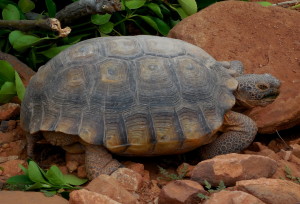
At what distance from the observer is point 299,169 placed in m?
3.87

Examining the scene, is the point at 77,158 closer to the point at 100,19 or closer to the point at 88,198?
the point at 88,198

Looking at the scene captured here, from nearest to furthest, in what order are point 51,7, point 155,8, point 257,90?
point 257,90 → point 51,7 → point 155,8

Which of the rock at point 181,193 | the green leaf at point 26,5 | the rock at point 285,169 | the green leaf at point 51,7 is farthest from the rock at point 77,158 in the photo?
the green leaf at point 26,5

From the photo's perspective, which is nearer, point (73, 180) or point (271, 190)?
point (271, 190)

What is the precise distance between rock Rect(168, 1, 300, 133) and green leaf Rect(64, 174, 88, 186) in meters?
1.88

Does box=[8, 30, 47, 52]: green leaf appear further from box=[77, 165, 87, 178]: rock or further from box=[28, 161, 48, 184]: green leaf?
box=[28, 161, 48, 184]: green leaf

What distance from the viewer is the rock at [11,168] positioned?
12.7 feet

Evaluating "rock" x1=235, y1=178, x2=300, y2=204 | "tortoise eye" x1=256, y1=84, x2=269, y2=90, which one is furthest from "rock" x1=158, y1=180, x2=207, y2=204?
"tortoise eye" x1=256, y1=84, x2=269, y2=90

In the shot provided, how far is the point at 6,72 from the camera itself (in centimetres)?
474

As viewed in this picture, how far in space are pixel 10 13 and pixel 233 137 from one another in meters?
3.02

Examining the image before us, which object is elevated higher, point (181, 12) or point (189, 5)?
point (189, 5)

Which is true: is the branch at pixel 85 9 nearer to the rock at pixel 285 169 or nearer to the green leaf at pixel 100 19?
the green leaf at pixel 100 19

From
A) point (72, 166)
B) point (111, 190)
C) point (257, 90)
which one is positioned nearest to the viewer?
point (111, 190)

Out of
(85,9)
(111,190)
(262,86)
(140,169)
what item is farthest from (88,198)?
(85,9)
